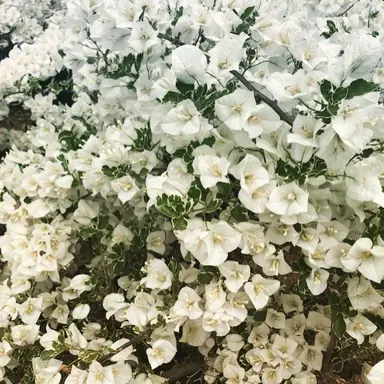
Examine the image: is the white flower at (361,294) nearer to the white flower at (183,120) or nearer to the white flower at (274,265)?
the white flower at (274,265)

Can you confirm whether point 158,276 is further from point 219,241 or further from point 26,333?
point 26,333

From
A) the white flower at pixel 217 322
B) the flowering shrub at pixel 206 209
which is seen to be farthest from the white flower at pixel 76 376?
the white flower at pixel 217 322

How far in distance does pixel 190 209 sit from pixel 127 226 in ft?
1.27

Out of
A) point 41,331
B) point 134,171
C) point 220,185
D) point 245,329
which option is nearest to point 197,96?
point 220,185

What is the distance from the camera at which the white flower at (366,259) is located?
82 centimetres

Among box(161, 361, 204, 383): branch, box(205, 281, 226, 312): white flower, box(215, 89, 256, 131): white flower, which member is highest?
box(215, 89, 256, 131): white flower

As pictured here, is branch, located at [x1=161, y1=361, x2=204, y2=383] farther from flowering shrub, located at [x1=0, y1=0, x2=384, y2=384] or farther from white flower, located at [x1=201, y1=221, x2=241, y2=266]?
white flower, located at [x1=201, y1=221, x2=241, y2=266]

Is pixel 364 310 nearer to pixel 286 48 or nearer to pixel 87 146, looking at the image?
pixel 286 48

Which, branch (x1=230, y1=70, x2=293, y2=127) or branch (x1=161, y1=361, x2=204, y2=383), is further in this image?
branch (x1=161, y1=361, x2=204, y2=383)

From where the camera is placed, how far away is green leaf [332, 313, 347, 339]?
91 centimetres

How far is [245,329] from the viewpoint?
1.08m

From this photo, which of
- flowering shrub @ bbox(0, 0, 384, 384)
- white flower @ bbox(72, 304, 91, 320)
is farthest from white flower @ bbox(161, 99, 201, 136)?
white flower @ bbox(72, 304, 91, 320)

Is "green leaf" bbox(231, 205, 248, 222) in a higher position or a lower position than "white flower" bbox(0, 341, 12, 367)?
higher

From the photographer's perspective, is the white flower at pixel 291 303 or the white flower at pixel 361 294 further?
the white flower at pixel 291 303
